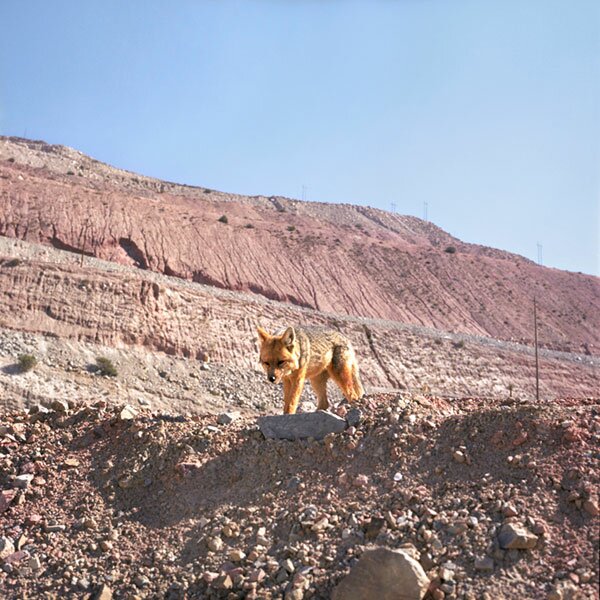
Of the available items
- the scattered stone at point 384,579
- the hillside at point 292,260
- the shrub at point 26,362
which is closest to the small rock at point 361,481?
the scattered stone at point 384,579

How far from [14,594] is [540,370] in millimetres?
49713

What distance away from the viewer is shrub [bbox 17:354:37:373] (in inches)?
1160

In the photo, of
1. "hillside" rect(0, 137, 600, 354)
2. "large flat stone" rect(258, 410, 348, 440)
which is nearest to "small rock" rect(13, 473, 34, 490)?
"large flat stone" rect(258, 410, 348, 440)

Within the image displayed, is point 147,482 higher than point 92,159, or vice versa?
point 92,159

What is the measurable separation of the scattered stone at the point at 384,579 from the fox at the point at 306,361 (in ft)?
13.1

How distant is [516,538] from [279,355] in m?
4.75

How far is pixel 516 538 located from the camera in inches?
233

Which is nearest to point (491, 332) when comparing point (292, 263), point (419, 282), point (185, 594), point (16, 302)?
point (419, 282)

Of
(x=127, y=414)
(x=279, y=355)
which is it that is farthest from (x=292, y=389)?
(x=127, y=414)

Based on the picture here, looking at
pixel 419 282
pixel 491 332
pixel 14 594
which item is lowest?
pixel 14 594

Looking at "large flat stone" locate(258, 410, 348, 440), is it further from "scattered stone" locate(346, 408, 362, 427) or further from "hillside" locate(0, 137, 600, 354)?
"hillside" locate(0, 137, 600, 354)

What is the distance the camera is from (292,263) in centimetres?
5969

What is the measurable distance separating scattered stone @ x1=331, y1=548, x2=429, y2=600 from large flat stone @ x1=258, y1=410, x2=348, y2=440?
247cm

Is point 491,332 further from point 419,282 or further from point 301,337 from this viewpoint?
point 301,337
